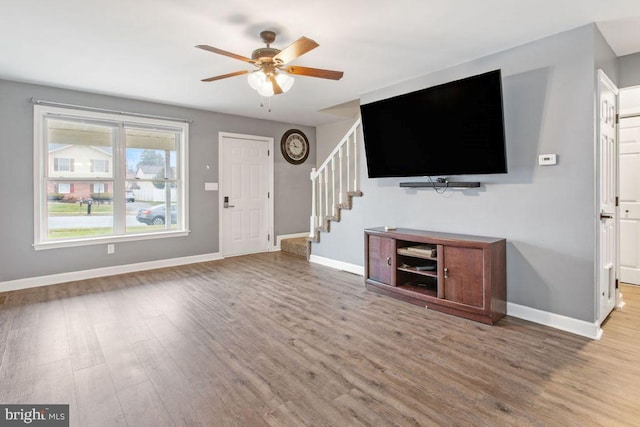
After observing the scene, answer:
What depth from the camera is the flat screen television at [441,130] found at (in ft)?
9.50

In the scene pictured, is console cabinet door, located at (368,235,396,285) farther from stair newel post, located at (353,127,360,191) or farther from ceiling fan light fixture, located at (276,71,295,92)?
ceiling fan light fixture, located at (276,71,295,92)

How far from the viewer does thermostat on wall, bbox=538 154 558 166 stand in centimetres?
278

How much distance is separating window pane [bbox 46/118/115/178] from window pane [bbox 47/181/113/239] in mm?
159

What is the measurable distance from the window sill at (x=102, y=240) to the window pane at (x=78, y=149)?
84 centimetres

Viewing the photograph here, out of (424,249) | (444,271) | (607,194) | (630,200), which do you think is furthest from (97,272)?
(630,200)

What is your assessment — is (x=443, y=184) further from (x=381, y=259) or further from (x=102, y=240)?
(x=102, y=240)

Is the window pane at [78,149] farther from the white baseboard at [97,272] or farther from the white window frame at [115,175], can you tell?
the white baseboard at [97,272]

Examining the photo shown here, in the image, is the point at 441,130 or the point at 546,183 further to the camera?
the point at 441,130

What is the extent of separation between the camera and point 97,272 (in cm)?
446

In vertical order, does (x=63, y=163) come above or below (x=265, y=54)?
below

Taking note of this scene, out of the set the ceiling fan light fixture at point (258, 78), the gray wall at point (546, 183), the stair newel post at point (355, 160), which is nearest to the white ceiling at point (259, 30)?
the gray wall at point (546, 183)

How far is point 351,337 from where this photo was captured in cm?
262

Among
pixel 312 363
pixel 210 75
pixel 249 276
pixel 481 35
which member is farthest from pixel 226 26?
pixel 249 276

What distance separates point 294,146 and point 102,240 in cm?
359
